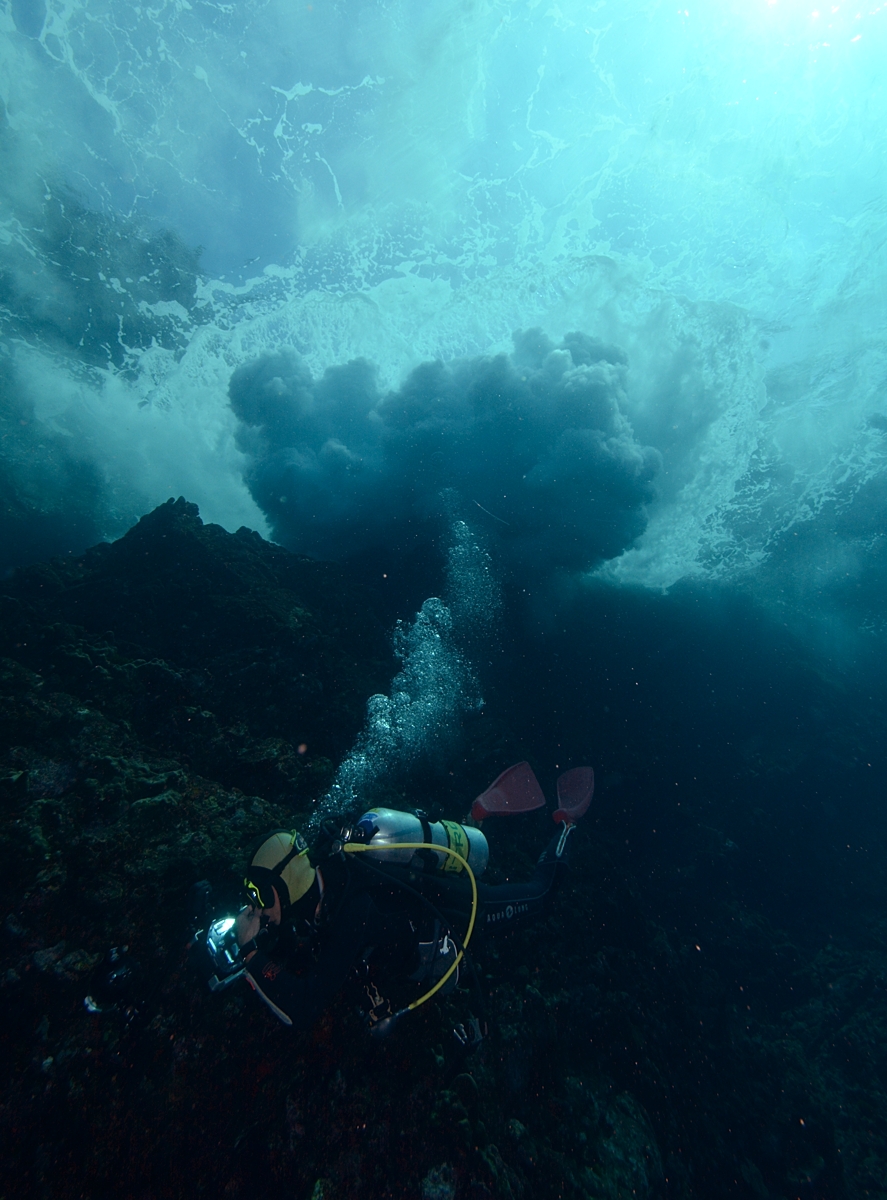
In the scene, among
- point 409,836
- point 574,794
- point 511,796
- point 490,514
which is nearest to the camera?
point 409,836

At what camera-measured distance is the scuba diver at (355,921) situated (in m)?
3.11

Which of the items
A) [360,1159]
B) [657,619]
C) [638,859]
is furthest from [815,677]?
[360,1159]

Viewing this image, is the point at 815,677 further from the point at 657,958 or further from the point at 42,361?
the point at 42,361

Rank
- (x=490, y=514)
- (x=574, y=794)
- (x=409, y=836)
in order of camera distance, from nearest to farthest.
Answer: (x=409, y=836) < (x=574, y=794) < (x=490, y=514)

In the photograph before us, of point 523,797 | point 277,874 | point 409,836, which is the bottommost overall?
point 523,797

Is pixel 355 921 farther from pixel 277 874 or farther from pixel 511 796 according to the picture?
pixel 511 796

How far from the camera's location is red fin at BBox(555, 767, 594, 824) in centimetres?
695

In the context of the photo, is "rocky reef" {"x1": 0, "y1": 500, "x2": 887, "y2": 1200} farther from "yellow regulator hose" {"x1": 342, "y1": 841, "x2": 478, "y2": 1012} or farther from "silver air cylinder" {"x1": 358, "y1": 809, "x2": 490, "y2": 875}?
"silver air cylinder" {"x1": 358, "y1": 809, "x2": 490, "y2": 875}

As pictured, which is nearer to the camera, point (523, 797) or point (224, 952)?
point (224, 952)

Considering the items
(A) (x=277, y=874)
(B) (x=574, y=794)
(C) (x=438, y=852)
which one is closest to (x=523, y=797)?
(B) (x=574, y=794)

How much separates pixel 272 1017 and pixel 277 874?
201 centimetres

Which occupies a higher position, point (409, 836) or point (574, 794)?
point (409, 836)

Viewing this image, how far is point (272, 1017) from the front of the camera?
155 inches

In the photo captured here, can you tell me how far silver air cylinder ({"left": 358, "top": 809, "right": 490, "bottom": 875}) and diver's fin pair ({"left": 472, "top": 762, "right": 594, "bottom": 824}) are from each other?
1.75m
